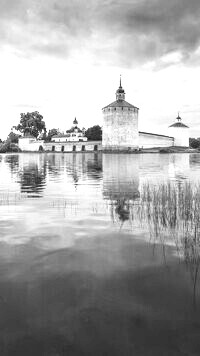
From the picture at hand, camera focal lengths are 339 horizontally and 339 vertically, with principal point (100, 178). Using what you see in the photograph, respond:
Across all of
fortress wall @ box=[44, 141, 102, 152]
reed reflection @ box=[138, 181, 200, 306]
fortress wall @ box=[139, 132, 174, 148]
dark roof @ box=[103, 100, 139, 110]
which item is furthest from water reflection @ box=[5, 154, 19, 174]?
fortress wall @ box=[139, 132, 174, 148]

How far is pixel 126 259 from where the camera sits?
5270 millimetres

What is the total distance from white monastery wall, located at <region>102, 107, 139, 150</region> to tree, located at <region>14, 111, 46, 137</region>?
30.2 meters

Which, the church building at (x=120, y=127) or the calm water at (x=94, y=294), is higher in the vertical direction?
the church building at (x=120, y=127)

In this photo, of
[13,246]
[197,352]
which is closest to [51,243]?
[13,246]

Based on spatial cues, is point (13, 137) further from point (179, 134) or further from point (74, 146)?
point (179, 134)

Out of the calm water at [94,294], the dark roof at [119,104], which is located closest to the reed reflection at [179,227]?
the calm water at [94,294]

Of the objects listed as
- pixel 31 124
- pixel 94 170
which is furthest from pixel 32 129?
pixel 94 170

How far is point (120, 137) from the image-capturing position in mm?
80938

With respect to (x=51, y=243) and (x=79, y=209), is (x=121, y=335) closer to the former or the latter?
(x=51, y=243)

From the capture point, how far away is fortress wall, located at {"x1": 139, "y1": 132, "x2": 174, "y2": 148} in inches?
3455

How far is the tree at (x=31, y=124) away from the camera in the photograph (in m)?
104

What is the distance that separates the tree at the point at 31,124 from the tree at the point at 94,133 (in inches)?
592

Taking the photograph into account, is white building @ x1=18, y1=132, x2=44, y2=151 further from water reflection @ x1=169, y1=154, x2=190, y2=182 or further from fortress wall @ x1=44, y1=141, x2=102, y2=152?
water reflection @ x1=169, y1=154, x2=190, y2=182

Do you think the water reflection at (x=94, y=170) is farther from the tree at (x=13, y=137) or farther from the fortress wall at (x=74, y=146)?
the tree at (x=13, y=137)
